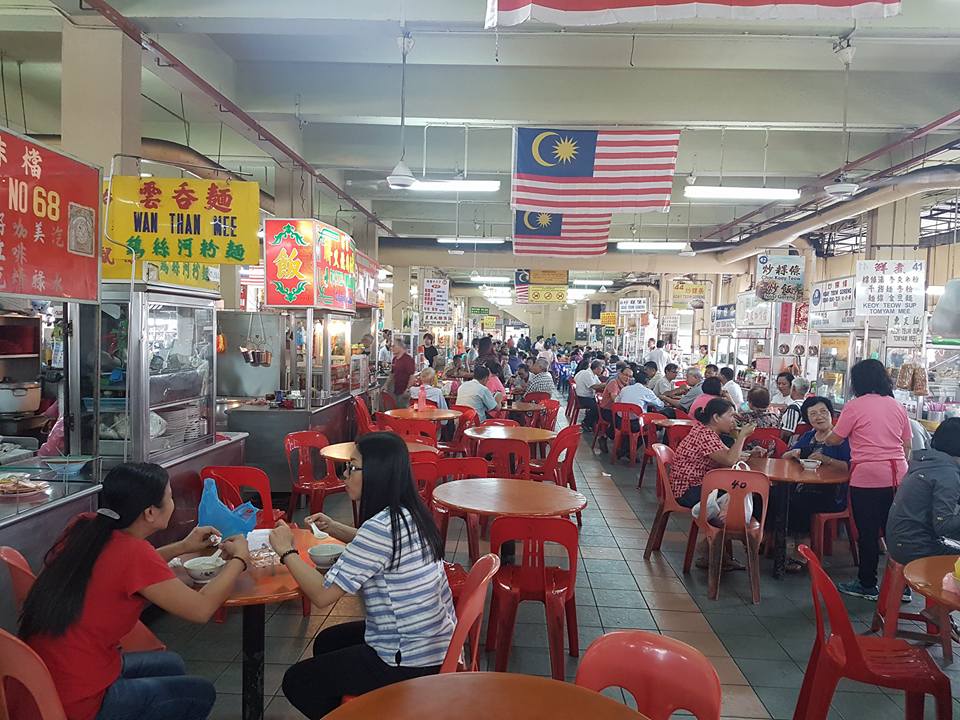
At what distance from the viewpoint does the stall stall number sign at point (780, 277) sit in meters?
10.3

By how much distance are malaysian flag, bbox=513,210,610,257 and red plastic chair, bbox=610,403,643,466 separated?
220cm

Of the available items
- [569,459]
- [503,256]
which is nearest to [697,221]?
[503,256]

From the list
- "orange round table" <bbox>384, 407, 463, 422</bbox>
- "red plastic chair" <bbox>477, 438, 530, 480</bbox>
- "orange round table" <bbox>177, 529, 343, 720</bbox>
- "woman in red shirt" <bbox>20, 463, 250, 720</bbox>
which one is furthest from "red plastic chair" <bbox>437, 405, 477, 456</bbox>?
"woman in red shirt" <bbox>20, 463, 250, 720</bbox>

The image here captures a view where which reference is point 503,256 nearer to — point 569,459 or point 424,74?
point 424,74

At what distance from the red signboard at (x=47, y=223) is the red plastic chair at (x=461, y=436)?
13.1ft

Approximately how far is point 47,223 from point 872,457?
5251mm

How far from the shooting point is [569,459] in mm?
5977

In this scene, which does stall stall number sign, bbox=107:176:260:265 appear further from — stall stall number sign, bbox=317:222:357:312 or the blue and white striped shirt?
the blue and white striped shirt

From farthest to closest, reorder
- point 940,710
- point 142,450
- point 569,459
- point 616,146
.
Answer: point 616,146 < point 569,459 < point 142,450 < point 940,710

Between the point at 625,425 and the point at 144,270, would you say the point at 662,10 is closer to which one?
the point at 144,270

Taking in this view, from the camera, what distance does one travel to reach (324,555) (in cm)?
270

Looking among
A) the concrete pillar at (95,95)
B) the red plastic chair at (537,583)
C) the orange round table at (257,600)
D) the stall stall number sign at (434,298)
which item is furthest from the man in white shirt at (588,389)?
the orange round table at (257,600)

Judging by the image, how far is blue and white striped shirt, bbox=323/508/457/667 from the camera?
225 centimetres

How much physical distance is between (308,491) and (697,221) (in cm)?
1183
